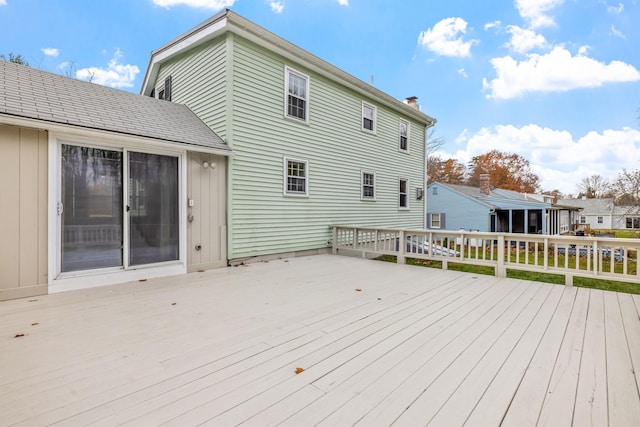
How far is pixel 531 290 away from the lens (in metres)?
4.47

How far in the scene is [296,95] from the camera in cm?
778

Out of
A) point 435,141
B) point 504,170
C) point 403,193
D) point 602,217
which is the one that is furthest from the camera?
point 602,217

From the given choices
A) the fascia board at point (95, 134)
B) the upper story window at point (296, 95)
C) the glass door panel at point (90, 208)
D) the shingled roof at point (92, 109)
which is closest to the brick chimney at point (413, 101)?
the upper story window at point (296, 95)

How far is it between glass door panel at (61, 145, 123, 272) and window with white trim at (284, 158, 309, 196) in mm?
3577

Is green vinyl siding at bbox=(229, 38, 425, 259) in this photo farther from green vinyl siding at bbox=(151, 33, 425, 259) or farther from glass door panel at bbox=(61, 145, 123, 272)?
glass door panel at bbox=(61, 145, 123, 272)

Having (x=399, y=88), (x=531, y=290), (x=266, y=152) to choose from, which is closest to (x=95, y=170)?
(x=266, y=152)

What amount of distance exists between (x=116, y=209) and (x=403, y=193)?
373 inches

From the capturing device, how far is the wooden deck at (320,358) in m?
1.68

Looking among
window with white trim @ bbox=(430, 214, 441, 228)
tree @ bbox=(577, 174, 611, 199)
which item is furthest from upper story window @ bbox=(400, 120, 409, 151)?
tree @ bbox=(577, 174, 611, 199)

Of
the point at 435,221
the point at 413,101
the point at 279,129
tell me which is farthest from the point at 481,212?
the point at 279,129

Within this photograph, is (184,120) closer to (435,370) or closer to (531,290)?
(435,370)

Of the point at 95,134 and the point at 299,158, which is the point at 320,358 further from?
the point at 299,158

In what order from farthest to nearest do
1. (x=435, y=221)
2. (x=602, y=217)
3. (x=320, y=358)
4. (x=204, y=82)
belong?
(x=602, y=217) → (x=435, y=221) → (x=204, y=82) → (x=320, y=358)

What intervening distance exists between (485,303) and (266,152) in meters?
5.33
